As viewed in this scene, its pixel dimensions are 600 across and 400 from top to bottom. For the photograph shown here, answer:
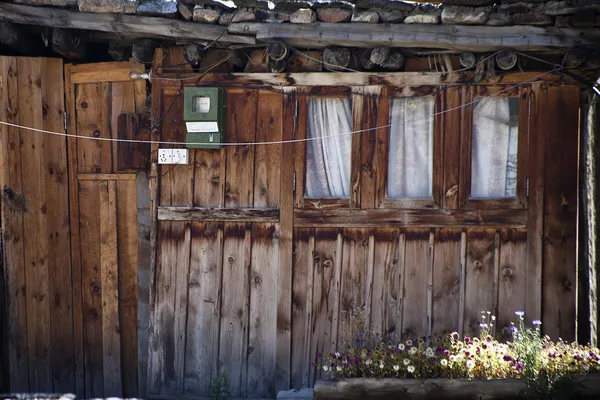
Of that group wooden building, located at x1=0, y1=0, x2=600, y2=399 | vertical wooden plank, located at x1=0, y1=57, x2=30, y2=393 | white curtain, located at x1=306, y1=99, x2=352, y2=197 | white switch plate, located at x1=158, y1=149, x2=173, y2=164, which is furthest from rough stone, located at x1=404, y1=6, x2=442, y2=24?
vertical wooden plank, located at x1=0, y1=57, x2=30, y2=393

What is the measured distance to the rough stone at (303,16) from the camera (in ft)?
19.5

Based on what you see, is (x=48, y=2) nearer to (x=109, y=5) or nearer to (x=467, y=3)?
(x=109, y=5)

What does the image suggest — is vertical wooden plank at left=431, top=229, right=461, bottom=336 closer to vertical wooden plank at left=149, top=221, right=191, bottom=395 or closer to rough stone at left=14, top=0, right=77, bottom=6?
vertical wooden plank at left=149, top=221, right=191, bottom=395

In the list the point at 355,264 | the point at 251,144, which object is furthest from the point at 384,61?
the point at 355,264

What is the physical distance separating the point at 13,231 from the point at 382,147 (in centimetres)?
396

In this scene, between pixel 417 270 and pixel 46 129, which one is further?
pixel 46 129

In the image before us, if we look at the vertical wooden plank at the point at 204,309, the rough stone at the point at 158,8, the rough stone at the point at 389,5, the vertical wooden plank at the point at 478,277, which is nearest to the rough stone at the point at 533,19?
the rough stone at the point at 389,5

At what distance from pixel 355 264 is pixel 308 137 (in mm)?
1335

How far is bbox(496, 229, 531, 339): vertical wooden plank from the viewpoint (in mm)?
6168

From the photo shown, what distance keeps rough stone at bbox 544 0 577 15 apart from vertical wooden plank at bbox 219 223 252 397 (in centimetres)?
342

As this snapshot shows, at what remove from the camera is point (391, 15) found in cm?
591

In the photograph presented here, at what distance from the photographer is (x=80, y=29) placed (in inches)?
255

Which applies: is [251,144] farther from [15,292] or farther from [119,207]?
[15,292]

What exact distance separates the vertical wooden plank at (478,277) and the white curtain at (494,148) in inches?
16.3
